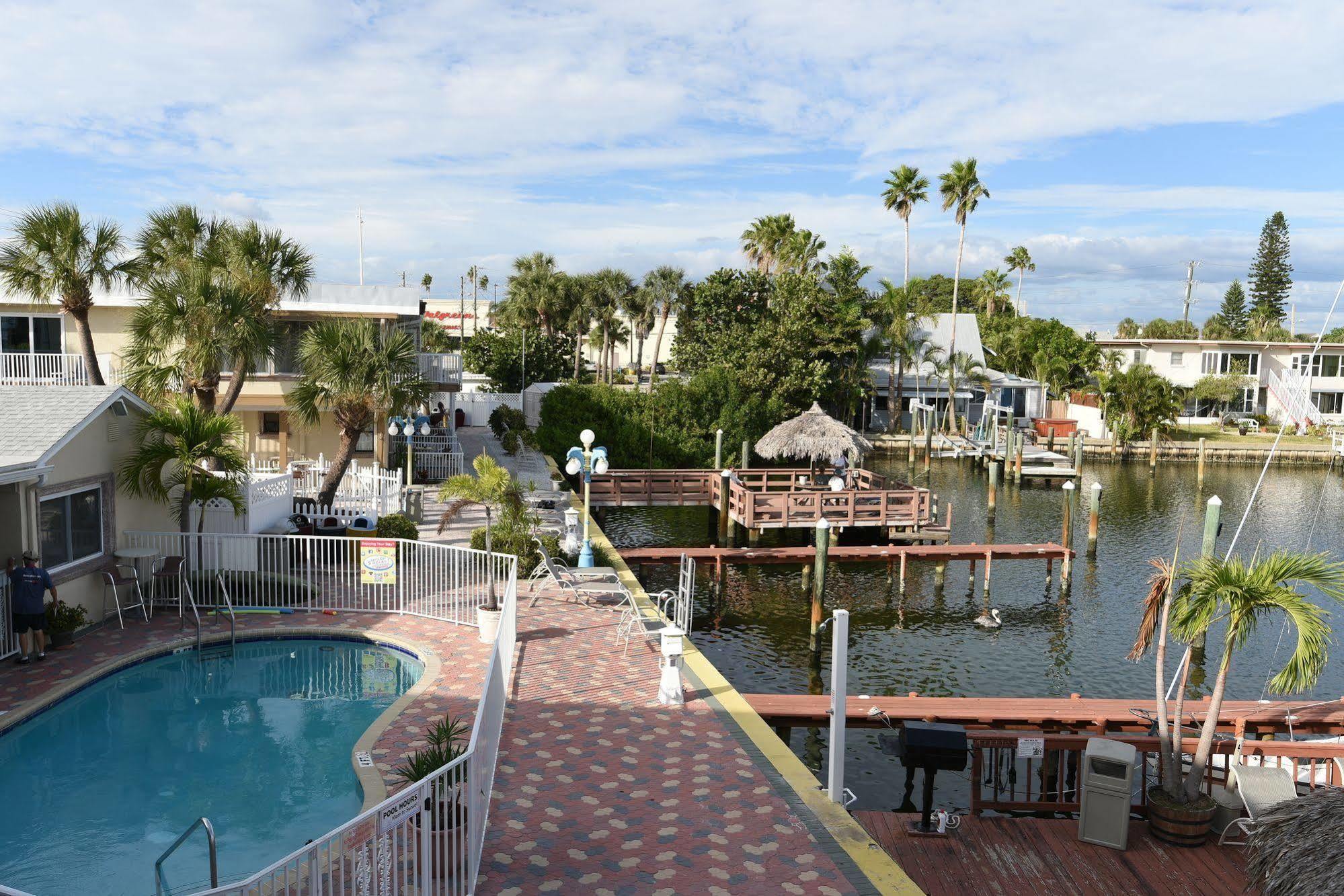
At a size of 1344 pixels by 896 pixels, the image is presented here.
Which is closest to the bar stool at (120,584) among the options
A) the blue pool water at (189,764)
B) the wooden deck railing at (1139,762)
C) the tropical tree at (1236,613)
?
the blue pool water at (189,764)

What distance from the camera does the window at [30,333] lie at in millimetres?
28641

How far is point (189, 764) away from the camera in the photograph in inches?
466

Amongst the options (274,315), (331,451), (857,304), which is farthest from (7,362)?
(857,304)

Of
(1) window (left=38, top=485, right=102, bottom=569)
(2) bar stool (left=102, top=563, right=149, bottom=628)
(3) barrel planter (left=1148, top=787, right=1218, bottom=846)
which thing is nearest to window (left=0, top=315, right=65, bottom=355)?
(1) window (left=38, top=485, right=102, bottom=569)

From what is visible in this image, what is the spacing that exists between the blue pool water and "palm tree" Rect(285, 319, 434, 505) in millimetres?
8539

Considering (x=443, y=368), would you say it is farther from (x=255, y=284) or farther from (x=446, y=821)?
(x=446, y=821)

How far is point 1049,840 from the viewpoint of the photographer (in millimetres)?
10516

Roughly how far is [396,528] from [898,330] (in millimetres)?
38600

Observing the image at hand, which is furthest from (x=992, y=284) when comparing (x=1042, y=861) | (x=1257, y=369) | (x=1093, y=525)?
(x=1042, y=861)

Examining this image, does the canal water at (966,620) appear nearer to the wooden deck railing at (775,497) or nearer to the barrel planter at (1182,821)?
the wooden deck railing at (775,497)

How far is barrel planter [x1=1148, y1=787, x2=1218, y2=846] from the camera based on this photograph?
1043 centimetres

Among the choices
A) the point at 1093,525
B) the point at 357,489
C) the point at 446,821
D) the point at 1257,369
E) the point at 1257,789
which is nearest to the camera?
the point at 446,821

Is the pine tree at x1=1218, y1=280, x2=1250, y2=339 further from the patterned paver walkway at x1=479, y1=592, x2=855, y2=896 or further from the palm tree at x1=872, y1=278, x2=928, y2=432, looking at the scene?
the patterned paver walkway at x1=479, y1=592, x2=855, y2=896

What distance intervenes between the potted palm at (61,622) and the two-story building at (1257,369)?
63609 millimetres
